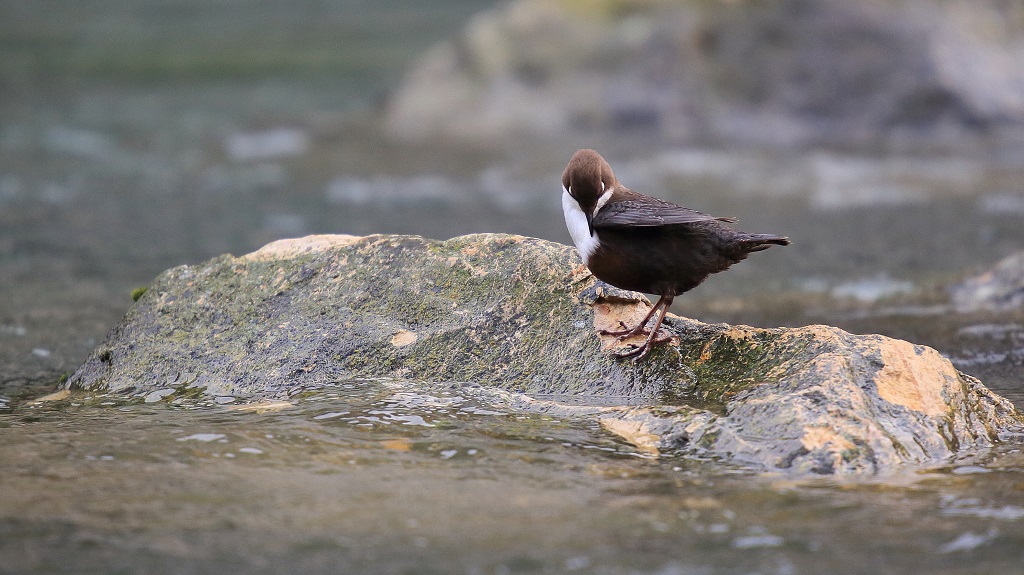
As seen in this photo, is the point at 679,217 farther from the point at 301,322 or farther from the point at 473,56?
the point at 473,56

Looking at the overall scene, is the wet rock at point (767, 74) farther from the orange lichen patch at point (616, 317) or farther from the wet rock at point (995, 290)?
the orange lichen patch at point (616, 317)

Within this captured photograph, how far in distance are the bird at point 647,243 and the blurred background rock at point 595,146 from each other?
9.28 ft

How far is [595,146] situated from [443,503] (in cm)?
838

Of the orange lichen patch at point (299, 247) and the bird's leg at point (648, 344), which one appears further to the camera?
the orange lichen patch at point (299, 247)

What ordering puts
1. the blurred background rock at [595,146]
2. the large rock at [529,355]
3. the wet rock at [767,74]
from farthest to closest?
the wet rock at [767,74]
the blurred background rock at [595,146]
the large rock at [529,355]

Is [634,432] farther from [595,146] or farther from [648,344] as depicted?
[595,146]

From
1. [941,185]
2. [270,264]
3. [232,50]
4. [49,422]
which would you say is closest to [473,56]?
[941,185]

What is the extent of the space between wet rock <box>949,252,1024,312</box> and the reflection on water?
8.64ft

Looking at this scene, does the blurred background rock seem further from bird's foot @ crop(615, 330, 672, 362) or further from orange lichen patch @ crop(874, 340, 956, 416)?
orange lichen patch @ crop(874, 340, 956, 416)

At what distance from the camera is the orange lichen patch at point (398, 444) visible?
3.58 metres

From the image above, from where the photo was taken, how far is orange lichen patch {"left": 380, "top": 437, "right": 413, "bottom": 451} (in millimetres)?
3576

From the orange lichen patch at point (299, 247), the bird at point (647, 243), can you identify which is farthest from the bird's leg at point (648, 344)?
the orange lichen patch at point (299, 247)

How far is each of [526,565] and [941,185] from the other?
8.23 m

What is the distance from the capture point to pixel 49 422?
3.98 metres
